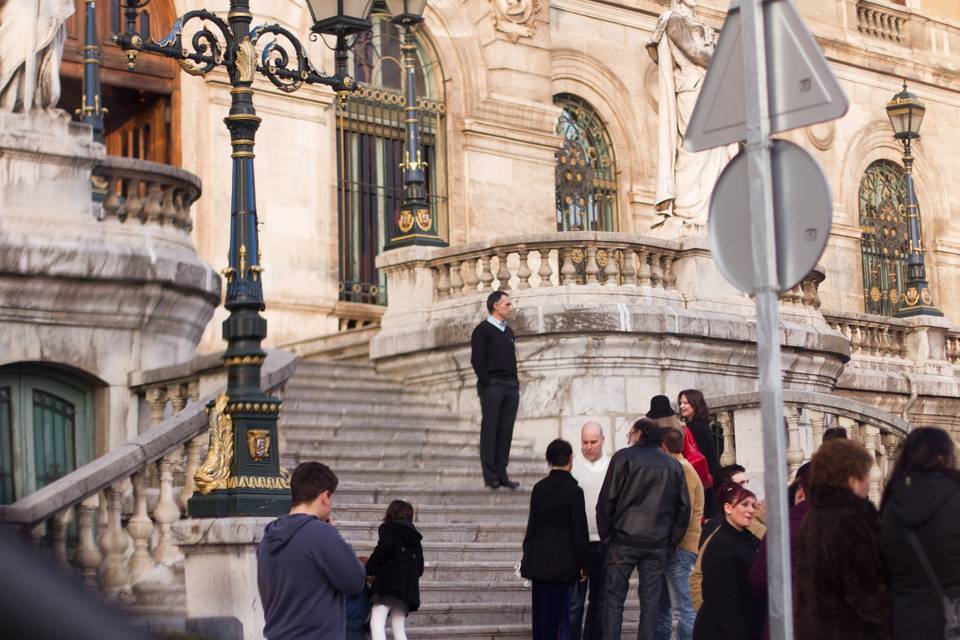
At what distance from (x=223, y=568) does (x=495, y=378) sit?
4.42m

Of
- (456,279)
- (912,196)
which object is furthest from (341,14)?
(912,196)

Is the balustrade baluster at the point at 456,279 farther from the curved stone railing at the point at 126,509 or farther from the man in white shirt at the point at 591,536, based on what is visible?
the curved stone railing at the point at 126,509

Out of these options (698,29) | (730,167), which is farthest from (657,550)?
(698,29)

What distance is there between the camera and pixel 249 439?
31.2 feet

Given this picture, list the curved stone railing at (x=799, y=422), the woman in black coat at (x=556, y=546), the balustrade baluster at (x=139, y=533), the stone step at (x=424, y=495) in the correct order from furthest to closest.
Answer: the curved stone railing at (x=799, y=422), the stone step at (x=424, y=495), the balustrade baluster at (x=139, y=533), the woman in black coat at (x=556, y=546)

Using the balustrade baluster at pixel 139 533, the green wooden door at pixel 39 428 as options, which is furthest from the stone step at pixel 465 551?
the green wooden door at pixel 39 428

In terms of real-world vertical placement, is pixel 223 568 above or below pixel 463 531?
below

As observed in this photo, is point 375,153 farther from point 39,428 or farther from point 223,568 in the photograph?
point 223,568

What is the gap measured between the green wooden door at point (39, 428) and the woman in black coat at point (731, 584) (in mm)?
6801

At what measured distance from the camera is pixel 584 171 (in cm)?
2672

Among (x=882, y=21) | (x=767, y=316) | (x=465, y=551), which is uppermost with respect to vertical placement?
(x=882, y=21)

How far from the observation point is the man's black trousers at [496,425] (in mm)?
13477

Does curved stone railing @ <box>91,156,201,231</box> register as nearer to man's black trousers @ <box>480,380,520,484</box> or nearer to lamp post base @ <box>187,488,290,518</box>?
man's black trousers @ <box>480,380,520,484</box>

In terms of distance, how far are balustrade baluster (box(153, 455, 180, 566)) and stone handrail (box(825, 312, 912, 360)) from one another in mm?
14132
